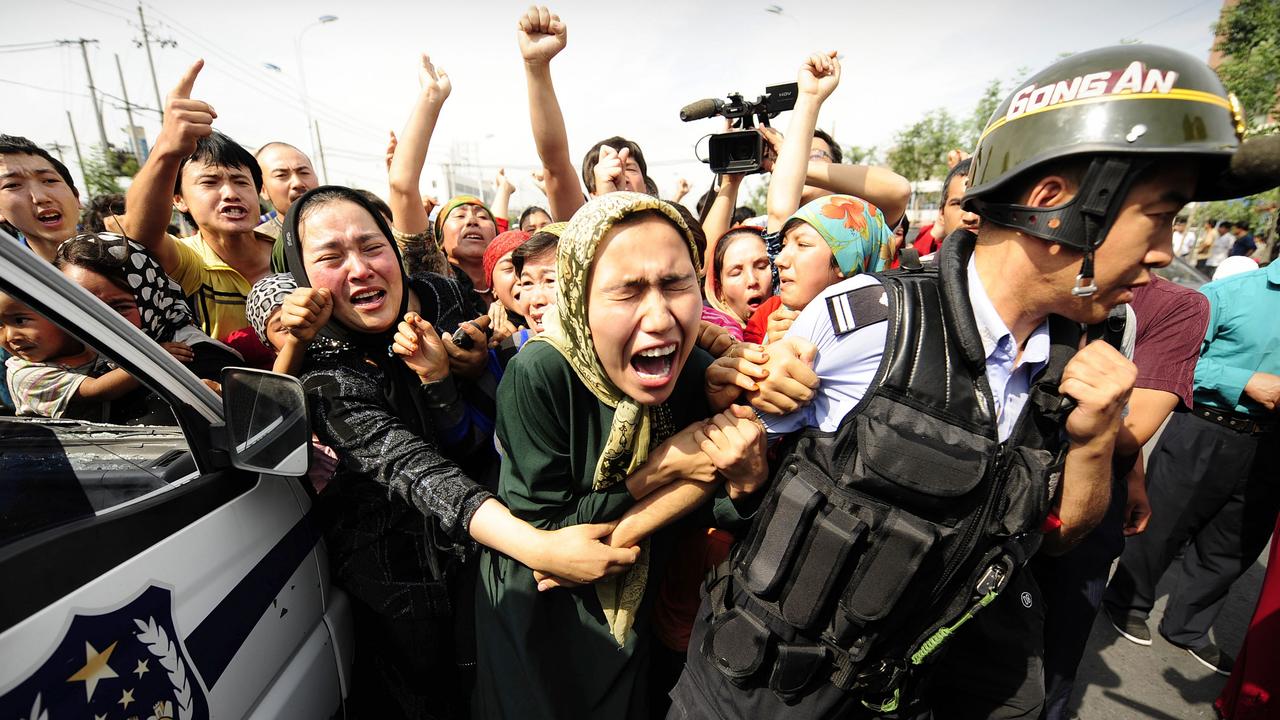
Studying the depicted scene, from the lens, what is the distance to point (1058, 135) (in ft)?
4.00

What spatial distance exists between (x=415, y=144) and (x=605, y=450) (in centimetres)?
193

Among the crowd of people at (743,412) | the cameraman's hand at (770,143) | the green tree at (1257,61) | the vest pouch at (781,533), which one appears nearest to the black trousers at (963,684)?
the crowd of people at (743,412)

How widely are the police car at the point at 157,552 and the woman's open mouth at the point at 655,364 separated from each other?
0.92 metres

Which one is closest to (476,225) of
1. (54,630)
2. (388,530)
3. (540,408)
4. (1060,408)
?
(388,530)

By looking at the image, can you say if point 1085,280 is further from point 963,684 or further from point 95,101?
point 95,101

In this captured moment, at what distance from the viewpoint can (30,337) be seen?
1.49m

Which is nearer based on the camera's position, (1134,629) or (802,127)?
(802,127)

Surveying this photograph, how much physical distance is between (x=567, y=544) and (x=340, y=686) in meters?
1.02

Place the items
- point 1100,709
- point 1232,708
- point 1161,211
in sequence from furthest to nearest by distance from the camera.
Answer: point 1100,709
point 1232,708
point 1161,211

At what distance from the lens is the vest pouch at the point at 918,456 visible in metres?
1.24

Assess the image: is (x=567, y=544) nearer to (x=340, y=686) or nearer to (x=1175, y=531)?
(x=340, y=686)

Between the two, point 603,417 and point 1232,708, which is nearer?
point 603,417

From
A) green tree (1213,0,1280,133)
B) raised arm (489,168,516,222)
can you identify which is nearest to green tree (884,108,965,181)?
green tree (1213,0,1280,133)

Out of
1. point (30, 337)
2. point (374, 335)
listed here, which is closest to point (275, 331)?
point (374, 335)
